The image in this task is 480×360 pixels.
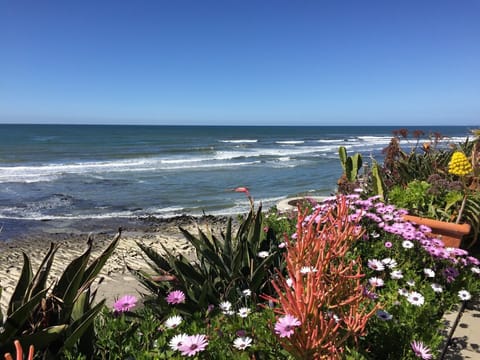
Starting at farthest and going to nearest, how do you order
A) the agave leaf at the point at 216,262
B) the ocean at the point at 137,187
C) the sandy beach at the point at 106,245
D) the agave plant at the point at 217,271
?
the ocean at the point at 137,187 → the sandy beach at the point at 106,245 → the agave leaf at the point at 216,262 → the agave plant at the point at 217,271

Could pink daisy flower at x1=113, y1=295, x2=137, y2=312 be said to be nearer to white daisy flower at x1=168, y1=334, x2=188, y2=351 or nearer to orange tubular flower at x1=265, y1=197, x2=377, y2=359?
white daisy flower at x1=168, y1=334, x2=188, y2=351

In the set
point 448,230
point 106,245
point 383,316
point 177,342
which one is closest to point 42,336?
point 177,342

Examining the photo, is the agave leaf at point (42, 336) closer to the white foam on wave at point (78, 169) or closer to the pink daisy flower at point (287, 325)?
the pink daisy flower at point (287, 325)

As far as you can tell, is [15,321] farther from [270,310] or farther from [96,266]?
[270,310]

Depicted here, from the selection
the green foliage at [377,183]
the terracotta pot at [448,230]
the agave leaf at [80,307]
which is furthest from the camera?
the green foliage at [377,183]

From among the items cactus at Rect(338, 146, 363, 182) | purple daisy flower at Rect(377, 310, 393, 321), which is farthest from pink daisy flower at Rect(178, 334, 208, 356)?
cactus at Rect(338, 146, 363, 182)

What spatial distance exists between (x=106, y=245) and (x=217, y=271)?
6953 mm

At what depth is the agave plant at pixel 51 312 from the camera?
5.46ft

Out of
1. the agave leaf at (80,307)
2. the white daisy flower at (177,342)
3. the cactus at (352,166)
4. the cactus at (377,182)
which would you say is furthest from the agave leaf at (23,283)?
the cactus at (352,166)

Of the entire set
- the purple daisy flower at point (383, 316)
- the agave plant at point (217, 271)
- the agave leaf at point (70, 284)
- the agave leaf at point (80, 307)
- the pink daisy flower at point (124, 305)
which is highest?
the agave leaf at point (70, 284)

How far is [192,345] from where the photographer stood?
1.63 metres

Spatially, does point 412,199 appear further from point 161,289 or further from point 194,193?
point 194,193

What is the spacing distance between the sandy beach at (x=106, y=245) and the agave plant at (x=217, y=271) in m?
2.17

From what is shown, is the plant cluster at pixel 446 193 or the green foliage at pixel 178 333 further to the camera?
the plant cluster at pixel 446 193
